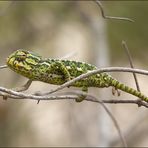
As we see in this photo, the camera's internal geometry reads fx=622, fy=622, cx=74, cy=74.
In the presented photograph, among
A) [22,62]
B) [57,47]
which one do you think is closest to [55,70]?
[22,62]

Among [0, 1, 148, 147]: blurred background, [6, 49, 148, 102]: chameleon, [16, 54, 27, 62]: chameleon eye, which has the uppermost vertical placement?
[16, 54, 27, 62]: chameleon eye

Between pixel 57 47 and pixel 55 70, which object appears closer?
pixel 55 70

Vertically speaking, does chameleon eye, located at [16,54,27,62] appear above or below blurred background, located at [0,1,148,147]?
above

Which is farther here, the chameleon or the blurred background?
the blurred background

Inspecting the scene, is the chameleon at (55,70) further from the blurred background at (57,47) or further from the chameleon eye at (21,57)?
the blurred background at (57,47)

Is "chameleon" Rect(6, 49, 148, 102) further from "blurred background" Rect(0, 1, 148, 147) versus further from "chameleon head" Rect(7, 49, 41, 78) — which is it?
"blurred background" Rect(0, 1, 148, 147)

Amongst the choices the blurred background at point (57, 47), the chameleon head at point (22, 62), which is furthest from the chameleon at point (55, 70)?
the blurred background at point (57, 47)

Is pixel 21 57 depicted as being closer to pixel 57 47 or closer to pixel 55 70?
pixel 55 70

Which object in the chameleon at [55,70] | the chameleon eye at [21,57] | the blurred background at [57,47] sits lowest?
the blurred background at [57,47]

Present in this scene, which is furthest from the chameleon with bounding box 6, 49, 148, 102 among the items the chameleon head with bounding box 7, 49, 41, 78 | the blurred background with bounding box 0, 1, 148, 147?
the blurred background with bounding box 0, 1, 148, 147
